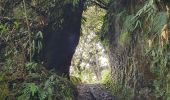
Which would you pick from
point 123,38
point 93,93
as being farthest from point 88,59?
point 123,38

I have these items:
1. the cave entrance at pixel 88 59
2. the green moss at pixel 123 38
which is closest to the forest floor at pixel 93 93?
the green moss at pixel 123 38

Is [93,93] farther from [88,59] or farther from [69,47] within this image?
[88,59]

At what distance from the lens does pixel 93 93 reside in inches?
331

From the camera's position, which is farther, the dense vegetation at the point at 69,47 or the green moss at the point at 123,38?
the green moss at the point at 123,38

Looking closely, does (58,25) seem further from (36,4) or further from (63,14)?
(36,4)

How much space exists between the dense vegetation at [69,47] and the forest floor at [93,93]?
0.19 meters

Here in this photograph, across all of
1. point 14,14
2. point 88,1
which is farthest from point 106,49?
point 14,14

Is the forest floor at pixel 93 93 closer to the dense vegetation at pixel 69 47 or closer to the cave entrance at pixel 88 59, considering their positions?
the dense vegetation at pixel 69 47

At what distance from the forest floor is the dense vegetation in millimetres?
195

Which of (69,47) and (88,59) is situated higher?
(88,59)

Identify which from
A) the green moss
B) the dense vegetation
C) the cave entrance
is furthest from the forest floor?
the cave entrance

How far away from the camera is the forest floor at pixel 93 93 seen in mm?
8141

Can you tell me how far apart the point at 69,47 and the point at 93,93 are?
1218 mm

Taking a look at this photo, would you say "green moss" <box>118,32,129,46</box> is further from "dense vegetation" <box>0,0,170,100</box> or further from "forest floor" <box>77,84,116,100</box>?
"forest floor" <box>77,84,116,100</box>
